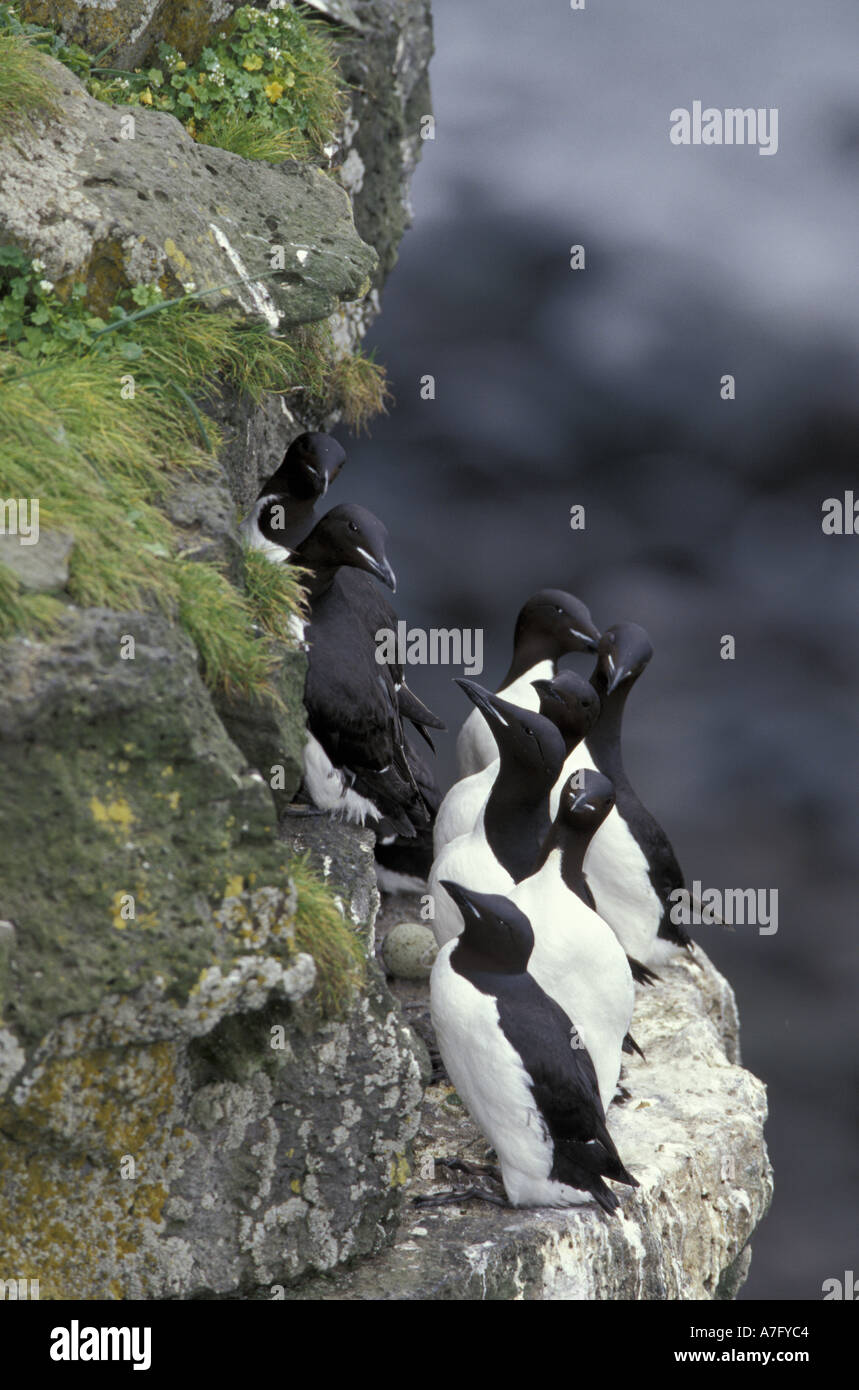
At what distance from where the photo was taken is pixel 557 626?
7.08 metres

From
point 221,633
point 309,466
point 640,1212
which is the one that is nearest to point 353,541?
point 309,466

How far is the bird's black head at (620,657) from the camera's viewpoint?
660 centimetres

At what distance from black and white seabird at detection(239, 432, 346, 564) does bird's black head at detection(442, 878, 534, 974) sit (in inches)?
71.1

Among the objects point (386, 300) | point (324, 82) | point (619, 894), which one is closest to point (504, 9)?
point (386, 300)

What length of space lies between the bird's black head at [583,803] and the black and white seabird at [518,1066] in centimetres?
62

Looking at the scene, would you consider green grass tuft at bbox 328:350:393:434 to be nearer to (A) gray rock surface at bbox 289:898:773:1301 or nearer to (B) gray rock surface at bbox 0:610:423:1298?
(A) gray rock surface at bbox 289:898:773:1301

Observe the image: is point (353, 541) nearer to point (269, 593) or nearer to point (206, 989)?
point (269, 593)

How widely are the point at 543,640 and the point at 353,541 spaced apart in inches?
71.5

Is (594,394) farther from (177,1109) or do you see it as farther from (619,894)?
(177,1109)

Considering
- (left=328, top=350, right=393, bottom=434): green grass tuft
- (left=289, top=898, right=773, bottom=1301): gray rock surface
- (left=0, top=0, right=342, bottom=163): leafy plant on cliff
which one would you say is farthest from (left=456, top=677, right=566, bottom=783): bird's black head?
(left=0, top=0, right=342, bottom=163): leafy plant on cliff

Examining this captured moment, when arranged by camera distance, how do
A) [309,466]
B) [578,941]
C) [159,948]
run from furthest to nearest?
[309,466] < [578,941] < [159,948]

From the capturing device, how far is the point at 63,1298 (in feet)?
13.1

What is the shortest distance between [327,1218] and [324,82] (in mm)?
5191

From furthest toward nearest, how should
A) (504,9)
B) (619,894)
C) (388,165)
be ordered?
(504,9) → (388,165) → (619,894)
